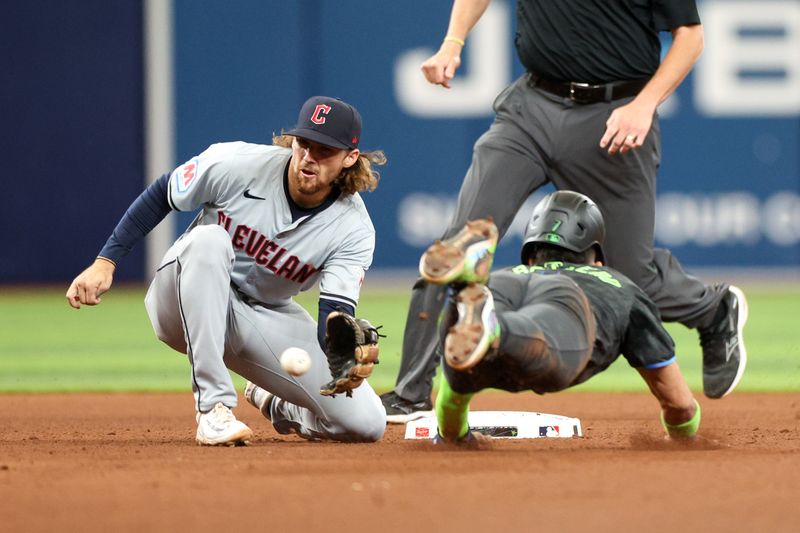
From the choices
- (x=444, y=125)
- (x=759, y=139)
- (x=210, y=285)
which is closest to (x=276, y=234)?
(x=210, y=285)

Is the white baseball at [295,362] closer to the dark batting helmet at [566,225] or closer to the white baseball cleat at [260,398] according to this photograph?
the white baseball cleat at [260,398]

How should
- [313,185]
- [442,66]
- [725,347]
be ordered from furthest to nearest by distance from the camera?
1. [725,347]
2. [442,66]
3. [313,185]

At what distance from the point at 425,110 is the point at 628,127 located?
8400 mm

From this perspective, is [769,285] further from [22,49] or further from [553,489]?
[553,489]

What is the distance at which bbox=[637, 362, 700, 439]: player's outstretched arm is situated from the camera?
394 centimetres

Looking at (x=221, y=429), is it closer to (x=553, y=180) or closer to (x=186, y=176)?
(x=186, y=176)

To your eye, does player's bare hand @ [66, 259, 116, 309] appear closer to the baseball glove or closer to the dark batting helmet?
the baseball glove

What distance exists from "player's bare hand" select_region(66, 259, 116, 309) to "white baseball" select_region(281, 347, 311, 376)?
61 centimetres

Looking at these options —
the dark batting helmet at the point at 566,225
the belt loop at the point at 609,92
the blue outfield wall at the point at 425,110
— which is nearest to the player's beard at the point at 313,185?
the dark batting helmet at the point at 566,225

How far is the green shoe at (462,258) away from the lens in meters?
3.27

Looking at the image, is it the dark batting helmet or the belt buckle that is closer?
the dark batting helmet

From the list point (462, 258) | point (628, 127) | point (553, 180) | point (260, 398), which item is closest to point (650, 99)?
point (628, 127)

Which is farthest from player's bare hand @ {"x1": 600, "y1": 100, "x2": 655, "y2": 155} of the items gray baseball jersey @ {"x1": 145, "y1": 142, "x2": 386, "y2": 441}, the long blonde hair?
gray baseball jersey @ {"x1": 145, "y1": 142, "x2": 386, "y2": 441}

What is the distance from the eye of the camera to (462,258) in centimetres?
330
